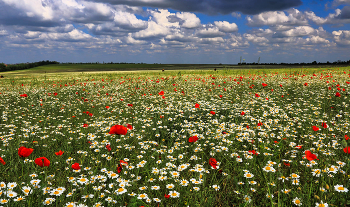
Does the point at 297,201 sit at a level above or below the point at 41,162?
below

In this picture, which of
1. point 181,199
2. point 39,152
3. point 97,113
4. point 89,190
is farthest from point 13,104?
point 181,199

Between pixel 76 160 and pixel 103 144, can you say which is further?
pixel 103 144

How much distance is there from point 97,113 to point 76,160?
12.4 feet

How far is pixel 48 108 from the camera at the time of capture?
8086 millimetres

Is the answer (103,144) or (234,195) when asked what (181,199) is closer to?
(234,195)

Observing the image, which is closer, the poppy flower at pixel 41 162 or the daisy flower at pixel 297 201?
the daisy flower at pixel 297 201

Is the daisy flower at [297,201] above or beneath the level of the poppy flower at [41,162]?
beneath

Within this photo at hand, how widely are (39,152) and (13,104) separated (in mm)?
7039

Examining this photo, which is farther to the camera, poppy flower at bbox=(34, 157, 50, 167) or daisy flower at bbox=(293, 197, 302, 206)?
poppy flower at bbox=(34, 157, 50, 167)

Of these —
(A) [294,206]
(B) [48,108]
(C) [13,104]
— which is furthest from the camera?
(C) [13,104]

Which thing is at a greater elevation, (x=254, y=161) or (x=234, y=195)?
(x=254, y=161)

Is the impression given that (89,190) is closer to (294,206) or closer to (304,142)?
(294,206)

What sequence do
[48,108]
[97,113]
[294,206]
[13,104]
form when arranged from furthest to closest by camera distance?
[13,104], [48,108], [97,113], [294,206]

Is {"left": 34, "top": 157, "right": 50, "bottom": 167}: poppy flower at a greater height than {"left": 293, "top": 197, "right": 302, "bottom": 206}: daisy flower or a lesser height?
greater
